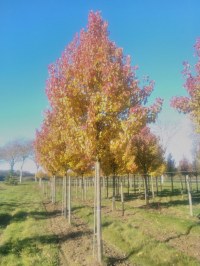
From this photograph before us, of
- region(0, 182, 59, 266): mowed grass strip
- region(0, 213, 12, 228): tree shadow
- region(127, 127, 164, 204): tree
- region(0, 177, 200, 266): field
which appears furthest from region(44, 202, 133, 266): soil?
region(127, 127, 164, 204): tree

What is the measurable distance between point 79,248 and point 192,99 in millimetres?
6858

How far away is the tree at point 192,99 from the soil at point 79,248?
5235mm

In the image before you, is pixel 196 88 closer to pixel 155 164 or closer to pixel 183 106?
pixel 183 106

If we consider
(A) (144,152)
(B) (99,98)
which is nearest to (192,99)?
(B) (99,98)

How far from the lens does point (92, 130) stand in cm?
927

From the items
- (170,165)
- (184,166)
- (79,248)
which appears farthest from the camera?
(184,166)

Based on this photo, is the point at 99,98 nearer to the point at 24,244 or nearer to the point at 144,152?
the point at 24,244

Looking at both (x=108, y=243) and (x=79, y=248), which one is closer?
(x=79, y=248)

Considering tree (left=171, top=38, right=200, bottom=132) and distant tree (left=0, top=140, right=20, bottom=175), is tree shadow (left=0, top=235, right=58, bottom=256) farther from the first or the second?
distant tree (left=0, top=140, right=20, bottom=175)

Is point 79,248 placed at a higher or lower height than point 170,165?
lower

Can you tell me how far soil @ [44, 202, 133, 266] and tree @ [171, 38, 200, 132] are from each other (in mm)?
5235

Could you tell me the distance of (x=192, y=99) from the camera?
10258 mm

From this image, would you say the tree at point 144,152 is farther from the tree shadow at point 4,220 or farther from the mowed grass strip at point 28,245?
the tree shadow at point 4,220

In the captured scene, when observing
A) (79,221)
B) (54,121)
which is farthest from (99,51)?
(79,221)
